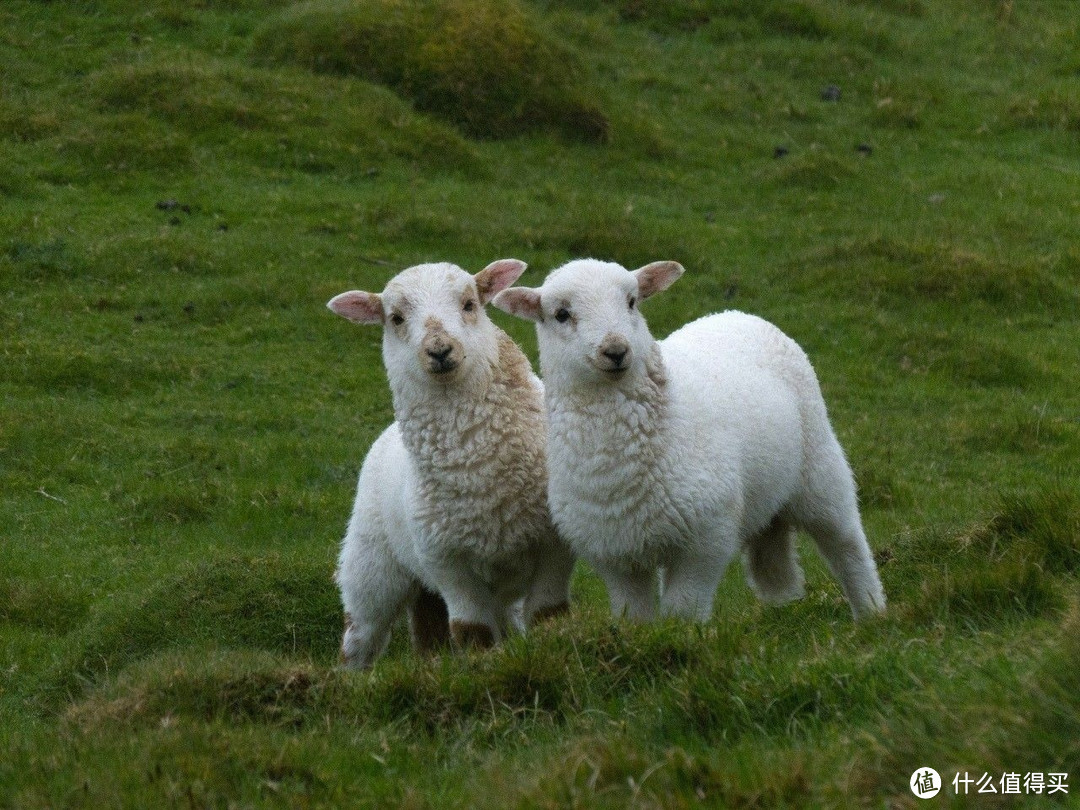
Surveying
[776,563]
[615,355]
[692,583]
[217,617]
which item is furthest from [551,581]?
[217,617]

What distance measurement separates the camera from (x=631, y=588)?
22.5 feet

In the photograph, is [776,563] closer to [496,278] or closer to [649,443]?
[649,443]

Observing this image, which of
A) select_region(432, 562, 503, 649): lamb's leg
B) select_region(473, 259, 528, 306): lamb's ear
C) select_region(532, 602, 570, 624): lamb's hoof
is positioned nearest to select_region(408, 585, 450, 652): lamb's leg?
select_region(432, 562, 503, 649): lamb's leg

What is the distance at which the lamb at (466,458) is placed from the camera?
7.11 m

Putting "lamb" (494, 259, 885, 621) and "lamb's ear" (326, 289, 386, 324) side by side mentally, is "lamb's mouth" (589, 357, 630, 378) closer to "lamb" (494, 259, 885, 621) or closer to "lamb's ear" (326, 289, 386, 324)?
"lamb" (494, 259, 885, 621)

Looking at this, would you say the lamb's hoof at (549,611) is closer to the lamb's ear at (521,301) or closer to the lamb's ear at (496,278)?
the lamb's ear at (521,301)

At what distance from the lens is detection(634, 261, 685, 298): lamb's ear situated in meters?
7.15

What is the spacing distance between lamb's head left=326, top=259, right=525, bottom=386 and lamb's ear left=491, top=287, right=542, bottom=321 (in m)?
0.30

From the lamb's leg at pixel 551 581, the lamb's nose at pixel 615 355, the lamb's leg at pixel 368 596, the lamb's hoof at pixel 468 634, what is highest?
the lamb's nose at pixel 615 355

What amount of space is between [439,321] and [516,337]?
6.34 metres

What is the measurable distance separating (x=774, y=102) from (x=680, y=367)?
12.6m

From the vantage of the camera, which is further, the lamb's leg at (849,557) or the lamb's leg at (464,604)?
the lamb's leg at (849,557)

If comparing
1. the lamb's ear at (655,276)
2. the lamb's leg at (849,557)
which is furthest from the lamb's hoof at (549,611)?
the lamb's ear at (655,276)

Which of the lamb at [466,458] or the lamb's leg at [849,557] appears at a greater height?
the lamb at [466,458]
